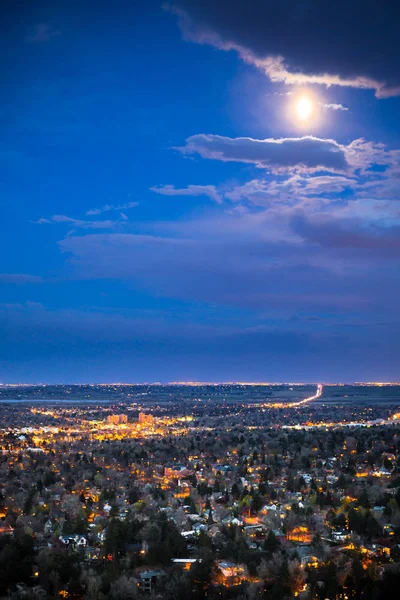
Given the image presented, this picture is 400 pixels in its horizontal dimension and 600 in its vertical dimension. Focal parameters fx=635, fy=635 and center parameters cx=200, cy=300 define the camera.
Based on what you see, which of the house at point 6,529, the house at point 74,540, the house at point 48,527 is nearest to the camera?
the house at point 74,540

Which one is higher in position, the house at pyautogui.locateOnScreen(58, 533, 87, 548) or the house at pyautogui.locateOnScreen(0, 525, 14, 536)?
the house at pyautogui.locateOnScreen(58, 533, 87, 548)

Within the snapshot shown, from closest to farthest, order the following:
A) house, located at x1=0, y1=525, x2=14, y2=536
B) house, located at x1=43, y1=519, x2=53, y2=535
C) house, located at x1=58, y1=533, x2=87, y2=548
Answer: house, located at x1=58, y1=533, x2=87, y2=548 < house, located at x1=43, y1=519, x2=53, y2=535 < house, located at x1=0, y1=525, x2=14, y2=536

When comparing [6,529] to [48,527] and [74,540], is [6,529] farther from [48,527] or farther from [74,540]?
[74,540]

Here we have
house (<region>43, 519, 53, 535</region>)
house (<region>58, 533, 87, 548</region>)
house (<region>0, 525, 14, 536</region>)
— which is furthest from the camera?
house (<region>0, 525, 14, 536</region>)

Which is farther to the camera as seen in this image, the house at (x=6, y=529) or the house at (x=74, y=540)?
the house at (x=6, y=529)

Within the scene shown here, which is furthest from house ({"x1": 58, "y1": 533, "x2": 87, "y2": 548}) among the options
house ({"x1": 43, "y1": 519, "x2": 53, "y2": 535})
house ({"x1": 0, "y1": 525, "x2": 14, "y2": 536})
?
house ({"x1": 0, "y1": 525, "x2": 14, "y2": 536})

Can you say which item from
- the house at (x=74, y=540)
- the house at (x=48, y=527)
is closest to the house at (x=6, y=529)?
the house at (x=48, y=527)

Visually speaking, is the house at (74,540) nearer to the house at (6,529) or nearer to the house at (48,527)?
the house at (48,527)

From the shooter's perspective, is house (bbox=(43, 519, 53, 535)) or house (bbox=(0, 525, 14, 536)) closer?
house (bbox=(43, 519, 53, 535))

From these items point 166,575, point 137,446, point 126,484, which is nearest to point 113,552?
point 166,575

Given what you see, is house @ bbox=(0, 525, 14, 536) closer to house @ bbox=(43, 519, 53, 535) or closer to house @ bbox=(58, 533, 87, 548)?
house @ bbox=(43, 519, 53, 535)

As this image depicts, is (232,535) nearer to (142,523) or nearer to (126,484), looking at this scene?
(142,523)
